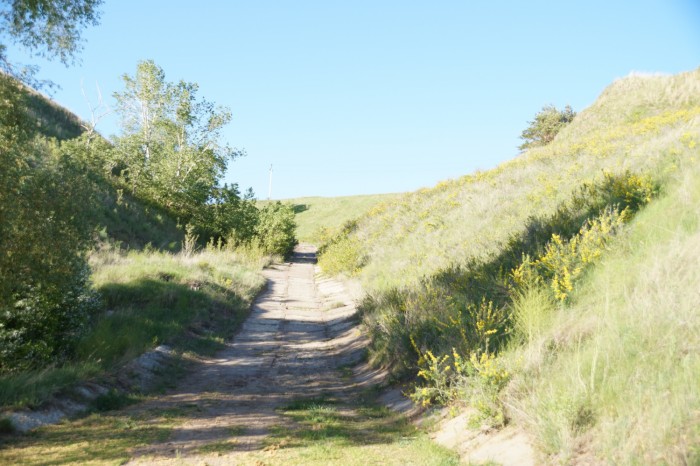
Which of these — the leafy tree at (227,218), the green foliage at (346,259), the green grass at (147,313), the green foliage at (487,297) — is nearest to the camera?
the green foliage at (487,297)

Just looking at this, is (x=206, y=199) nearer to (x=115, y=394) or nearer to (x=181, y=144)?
(x=181, y=144)

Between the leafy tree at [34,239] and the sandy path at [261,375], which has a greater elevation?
the leafy tree at [34,239]

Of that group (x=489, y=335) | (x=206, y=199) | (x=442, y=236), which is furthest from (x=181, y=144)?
(x=489, y=335)

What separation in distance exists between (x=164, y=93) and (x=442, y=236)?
60.9 feet

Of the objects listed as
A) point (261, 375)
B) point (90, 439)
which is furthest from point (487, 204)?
point (90, 439)

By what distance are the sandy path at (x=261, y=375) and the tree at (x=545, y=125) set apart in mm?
43476

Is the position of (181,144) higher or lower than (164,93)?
lower

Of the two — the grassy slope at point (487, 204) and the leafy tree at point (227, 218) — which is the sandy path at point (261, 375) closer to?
the grassy slope at point (487, 204)

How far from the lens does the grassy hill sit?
12.8ft

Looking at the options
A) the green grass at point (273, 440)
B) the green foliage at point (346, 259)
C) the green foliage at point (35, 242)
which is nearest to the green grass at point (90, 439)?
the green grass at point (273, 440)

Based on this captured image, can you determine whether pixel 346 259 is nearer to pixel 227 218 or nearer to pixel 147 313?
pixel 227 218

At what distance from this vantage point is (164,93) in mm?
28312

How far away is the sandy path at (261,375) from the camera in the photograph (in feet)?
18.5

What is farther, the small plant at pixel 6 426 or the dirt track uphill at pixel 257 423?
the small plant at pixel 6 426
